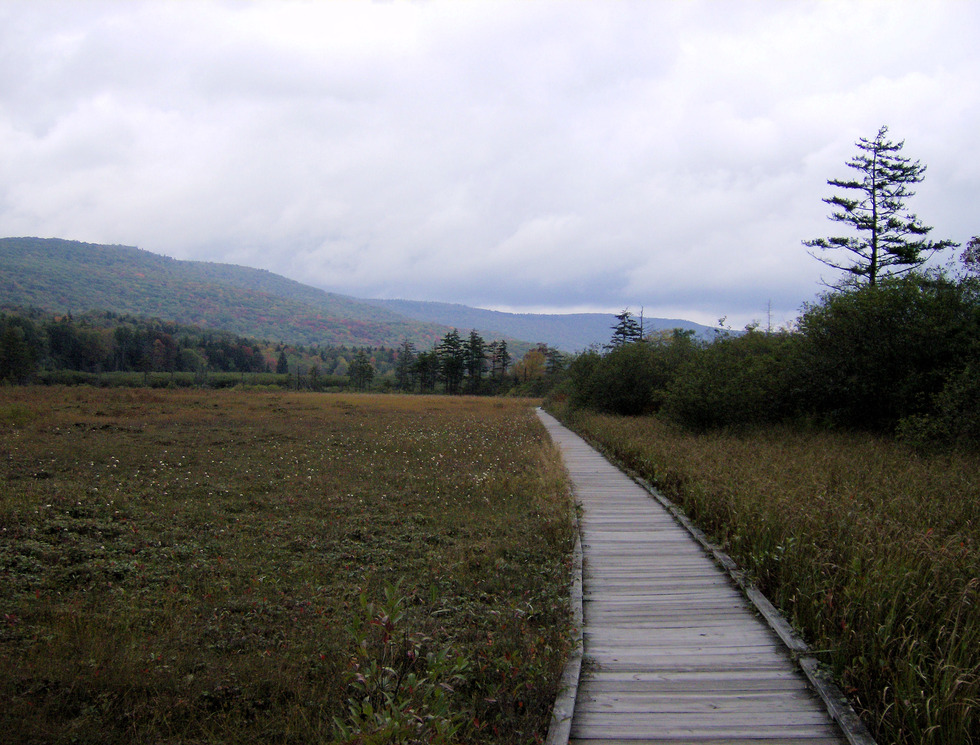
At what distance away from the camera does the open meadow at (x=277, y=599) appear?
3.72m

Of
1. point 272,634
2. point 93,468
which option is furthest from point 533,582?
point 93,468

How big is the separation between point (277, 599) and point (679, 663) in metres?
4.23

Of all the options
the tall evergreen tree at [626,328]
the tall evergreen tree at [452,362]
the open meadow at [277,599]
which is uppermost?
the tall evergreen tree at [626,328]

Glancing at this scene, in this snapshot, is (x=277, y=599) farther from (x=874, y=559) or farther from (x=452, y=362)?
(x=452, y=362)

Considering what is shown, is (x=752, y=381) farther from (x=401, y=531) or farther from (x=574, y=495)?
(x=401, y=531)

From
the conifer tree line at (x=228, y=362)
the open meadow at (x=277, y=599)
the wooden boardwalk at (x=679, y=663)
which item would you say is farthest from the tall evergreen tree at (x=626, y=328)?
the wooden boardwalk at (x=679, y=663)

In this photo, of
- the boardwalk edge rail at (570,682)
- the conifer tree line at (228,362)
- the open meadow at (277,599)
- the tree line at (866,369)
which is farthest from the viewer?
the conifer tree line at (228,362)

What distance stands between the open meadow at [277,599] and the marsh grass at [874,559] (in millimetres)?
2095

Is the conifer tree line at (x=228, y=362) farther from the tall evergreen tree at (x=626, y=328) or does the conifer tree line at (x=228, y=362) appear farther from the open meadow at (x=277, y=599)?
the open meadow at (x=277, y=599)

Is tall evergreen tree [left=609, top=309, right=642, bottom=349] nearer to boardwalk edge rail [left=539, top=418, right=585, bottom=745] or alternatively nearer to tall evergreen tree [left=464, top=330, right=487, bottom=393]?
tall evergreen tree [left=464, top=330, right=487, bottom=393]

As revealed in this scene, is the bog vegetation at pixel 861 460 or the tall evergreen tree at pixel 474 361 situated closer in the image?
the bog vegetation at pixel 861 460

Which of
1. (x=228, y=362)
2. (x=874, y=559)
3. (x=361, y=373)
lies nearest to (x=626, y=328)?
(x=361, y=373)

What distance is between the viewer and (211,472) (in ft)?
45.1

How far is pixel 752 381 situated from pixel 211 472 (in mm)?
15861
